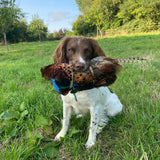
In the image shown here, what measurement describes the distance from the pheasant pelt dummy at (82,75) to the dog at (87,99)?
0.36 m

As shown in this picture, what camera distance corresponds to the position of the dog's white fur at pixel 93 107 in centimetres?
160

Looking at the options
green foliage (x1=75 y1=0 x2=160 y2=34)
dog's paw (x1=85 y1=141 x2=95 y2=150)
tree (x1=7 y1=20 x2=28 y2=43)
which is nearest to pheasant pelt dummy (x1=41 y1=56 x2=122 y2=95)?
dog's paw (x1=85 y1=141 x2=95 y2=150)

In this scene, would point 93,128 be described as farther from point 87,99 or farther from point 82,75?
point 82,75

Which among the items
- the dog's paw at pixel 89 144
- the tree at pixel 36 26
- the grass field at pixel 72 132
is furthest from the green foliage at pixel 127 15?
the dog's paw at pixel 89 144

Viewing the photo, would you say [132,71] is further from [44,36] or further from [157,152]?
[44,36]

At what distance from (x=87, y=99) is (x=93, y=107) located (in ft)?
0.51

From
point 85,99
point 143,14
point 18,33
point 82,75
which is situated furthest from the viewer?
point 18,33

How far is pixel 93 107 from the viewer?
65.9 inches

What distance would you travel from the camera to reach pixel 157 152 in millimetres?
1304

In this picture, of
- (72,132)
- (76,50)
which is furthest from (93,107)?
(76,50)

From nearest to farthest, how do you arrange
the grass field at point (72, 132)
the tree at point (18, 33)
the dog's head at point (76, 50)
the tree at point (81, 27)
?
1. the grass field at point (72, 132)
2. the dog's head at point (76, 50)
3. the tree at point (81, 27)
4. the tree at point (18, 33)

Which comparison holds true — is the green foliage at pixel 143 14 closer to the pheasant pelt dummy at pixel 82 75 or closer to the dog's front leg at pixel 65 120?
the dog's front leg at pixel 65 120

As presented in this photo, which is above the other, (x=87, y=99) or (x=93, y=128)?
(x=87, y=99)

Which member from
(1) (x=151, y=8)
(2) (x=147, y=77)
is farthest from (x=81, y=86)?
(1) (x=151, y=8)
